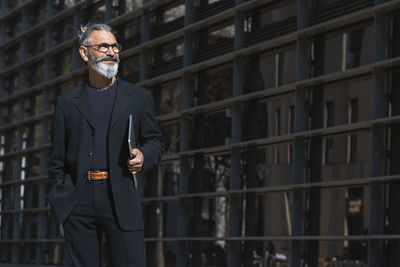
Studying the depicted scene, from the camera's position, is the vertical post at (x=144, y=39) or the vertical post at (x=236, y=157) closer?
the vertical post at (x=236, y=157)

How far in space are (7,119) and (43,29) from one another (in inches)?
67.3

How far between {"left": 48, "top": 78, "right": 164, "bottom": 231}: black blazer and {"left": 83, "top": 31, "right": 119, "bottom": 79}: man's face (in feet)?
0.34

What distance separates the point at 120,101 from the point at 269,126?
17.0ft

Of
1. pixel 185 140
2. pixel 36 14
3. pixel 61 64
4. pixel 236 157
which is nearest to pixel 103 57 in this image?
pixel 236 157

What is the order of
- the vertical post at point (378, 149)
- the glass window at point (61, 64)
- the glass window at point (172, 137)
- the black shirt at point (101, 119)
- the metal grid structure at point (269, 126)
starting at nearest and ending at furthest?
1. the black shirt at point (101, 119)
2. the vertical post at point (378, 149)
3. the metal grid structure at point (269, 126)
4. the glass window at point (172, 137)
5. the glass window at point (61, 64)

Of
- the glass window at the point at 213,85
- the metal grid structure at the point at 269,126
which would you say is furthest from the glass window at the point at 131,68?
the glass window at the point at 213,85

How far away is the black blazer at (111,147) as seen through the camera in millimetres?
4328

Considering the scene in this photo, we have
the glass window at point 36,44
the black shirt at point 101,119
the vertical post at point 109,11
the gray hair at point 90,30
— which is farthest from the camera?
the glass window at point 36,44

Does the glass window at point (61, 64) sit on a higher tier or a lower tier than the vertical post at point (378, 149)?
higher

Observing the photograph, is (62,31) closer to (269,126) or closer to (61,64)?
(61,64)

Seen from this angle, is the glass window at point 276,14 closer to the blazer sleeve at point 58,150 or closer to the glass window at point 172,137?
the glass window at point 172,137

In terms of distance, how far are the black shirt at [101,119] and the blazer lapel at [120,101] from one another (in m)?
0.04

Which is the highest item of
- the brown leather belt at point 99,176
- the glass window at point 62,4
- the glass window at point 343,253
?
the glass window at point 62,4

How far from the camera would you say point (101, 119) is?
14.5 feet
